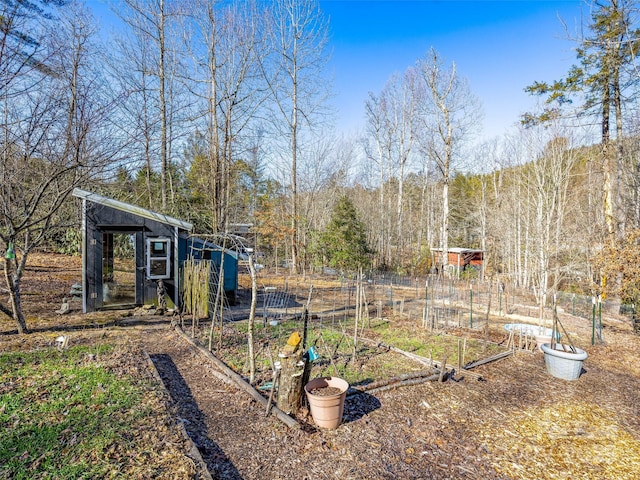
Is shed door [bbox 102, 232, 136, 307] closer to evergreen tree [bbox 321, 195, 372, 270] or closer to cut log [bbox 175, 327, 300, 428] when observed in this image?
cut log [bbox 175, 327, 300, 428]

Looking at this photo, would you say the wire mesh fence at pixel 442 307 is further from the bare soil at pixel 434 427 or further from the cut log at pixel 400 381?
the cut log at pixel 400 381

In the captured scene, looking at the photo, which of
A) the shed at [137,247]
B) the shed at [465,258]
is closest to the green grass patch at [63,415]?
the shed at [137,247]

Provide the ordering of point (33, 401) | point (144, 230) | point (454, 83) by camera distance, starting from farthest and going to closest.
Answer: point (454, 83)
point (144, 230)
point (33, 401)

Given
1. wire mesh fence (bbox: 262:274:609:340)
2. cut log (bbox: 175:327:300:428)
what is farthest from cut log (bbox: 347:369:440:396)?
wire mesh fence (bbox: 262:274:609:340)

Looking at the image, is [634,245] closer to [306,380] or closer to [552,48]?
[552,48]

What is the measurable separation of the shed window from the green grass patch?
138 inches

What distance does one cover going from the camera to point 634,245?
322 inches

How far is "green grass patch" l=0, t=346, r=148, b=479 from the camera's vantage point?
2891 mm

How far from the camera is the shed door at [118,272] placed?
9.43m

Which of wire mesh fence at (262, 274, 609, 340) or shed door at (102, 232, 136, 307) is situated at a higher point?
shed door at (102, 232, 136, 307)

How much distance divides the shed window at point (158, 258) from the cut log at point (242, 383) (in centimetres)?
268

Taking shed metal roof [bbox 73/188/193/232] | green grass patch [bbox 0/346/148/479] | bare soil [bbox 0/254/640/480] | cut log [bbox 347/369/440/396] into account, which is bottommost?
bare soil [bbox 0/254/640/480]

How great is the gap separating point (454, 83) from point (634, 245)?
42.1 feet

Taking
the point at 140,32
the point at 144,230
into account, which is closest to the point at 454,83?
the point at 140,32
